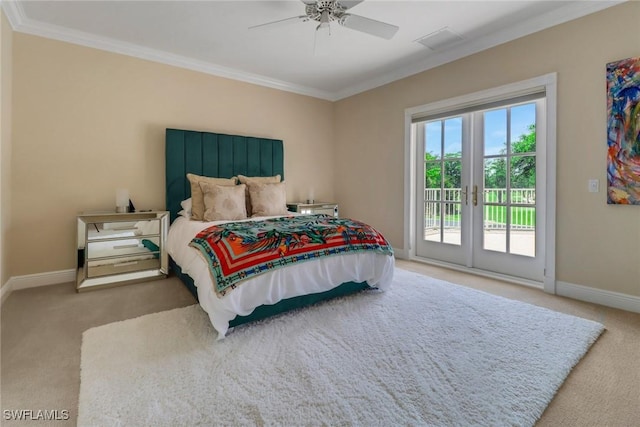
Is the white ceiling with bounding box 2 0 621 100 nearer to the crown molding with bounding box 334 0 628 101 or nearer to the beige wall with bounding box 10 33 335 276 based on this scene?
the crown molding with bounding box 334 0 628 101

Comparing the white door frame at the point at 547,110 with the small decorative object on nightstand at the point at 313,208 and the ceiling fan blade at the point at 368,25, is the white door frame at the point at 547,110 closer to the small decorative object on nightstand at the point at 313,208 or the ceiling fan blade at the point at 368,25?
the ceiling fan blade at the point at 368,25

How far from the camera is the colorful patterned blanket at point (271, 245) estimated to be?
1.99 m

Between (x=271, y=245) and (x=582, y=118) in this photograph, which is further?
(x=582, y=118)

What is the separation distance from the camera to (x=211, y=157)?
390cm

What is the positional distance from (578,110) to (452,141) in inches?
50.4

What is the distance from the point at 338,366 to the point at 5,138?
11.6 feet

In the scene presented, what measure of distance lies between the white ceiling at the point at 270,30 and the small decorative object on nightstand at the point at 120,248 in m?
1.90

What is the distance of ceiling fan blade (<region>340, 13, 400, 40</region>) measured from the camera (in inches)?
94.9

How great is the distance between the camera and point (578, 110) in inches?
106

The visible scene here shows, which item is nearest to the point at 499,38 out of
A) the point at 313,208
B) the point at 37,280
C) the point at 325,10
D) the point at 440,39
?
the point at 440,39

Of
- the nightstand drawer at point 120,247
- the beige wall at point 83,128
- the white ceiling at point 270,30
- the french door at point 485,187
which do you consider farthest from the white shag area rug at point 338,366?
the white ceiling at point 270,30

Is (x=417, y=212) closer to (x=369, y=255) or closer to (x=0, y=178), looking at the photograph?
(x=369, y=255)

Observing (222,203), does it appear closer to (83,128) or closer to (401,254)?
(83,128)

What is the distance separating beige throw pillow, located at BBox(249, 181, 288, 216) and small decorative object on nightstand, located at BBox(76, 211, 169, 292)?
984 mm
